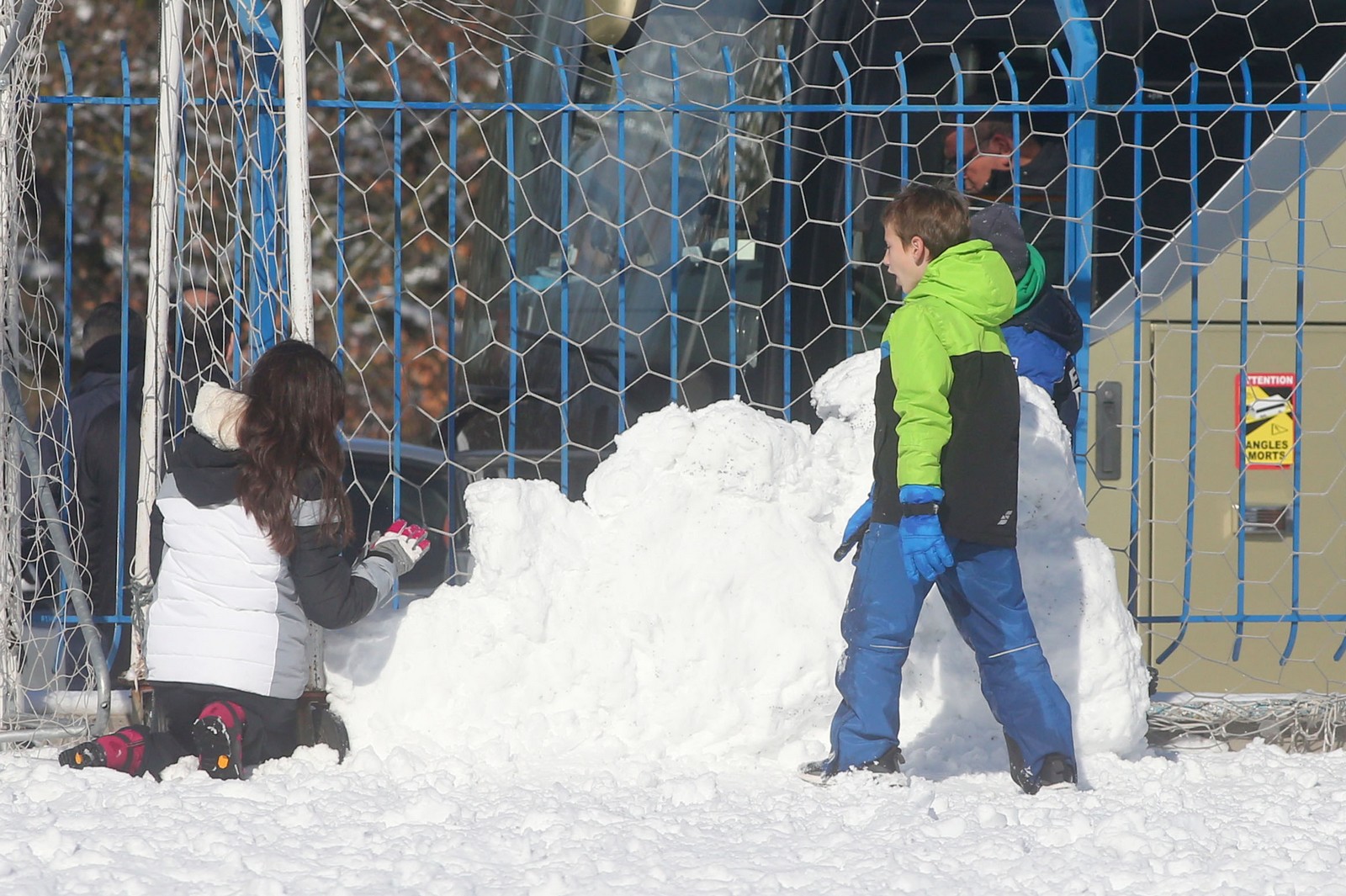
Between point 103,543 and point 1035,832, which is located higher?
point 103,543

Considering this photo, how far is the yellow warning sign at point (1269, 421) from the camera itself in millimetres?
4465

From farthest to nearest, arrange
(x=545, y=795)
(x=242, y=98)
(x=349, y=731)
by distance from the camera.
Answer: (x=242, y=98)
(x=349, y=731)
(x=545, y=795)

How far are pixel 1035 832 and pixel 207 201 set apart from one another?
2.98 m

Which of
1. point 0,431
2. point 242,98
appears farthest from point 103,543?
point 242,98

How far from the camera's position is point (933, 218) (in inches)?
134

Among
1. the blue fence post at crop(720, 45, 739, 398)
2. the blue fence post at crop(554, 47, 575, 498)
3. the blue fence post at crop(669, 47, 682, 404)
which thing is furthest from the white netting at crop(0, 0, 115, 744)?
the blue fence post at crop(720, 45, 739, 398)

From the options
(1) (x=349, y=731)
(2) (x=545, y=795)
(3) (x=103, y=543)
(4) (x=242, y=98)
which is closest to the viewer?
(2) (x=545, y=795)

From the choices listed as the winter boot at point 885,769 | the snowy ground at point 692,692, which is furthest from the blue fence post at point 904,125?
the winter boot at point 885,769

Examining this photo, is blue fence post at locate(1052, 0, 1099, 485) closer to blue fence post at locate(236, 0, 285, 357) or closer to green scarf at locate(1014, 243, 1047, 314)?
green scarf at locate(1014, 243, 1047, 314)

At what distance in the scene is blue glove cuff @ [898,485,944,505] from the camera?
3.16 m

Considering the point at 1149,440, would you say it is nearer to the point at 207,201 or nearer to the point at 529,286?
the point at 529,286

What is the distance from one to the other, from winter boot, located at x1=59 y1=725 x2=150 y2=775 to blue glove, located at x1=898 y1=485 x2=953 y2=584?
1.89 meters

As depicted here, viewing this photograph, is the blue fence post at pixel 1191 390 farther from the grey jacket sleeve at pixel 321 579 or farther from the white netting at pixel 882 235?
the grey jacket sleeve at pixel 321 579

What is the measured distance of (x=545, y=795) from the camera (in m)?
3.40
